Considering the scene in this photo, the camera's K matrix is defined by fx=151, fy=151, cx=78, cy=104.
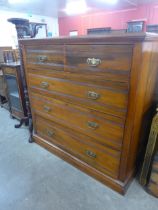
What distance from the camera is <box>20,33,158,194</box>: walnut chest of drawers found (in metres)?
0.92

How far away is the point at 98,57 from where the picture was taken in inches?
39.3

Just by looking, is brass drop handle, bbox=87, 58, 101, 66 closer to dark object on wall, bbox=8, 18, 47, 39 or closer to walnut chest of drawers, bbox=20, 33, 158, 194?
walnut chest of drawers, bbox=20, 33, 158, 194

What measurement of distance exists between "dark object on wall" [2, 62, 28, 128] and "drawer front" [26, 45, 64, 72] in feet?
1.92

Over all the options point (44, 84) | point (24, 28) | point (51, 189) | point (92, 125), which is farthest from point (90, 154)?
point (24, 28)

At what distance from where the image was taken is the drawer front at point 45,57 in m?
1.22

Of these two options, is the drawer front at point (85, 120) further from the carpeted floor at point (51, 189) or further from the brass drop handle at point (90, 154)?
the carpeted floor at point (51, 189)

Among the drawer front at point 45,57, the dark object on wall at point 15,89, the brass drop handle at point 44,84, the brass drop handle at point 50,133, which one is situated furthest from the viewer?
the dark object on wall at point 15,89

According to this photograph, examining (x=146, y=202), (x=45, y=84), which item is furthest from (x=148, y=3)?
(x=146, y=202)

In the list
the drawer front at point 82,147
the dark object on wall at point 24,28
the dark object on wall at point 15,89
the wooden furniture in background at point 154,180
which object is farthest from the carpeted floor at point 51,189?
the dark object on wall at point 24,28

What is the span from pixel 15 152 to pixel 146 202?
1.43m

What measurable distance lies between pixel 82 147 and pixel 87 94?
54 cm

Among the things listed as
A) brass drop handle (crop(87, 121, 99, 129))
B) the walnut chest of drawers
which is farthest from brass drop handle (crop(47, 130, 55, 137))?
brass drop handle (crop(87, 121, 99, 129))

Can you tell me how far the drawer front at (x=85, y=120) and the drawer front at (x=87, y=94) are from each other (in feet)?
0.20

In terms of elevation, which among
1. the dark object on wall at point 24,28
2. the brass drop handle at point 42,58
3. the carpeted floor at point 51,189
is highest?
the dark object on wall at point 24,28
